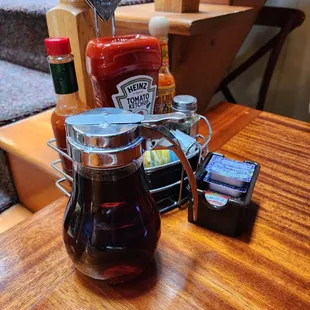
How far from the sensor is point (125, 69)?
0.45 metres

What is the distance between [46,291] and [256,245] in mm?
289

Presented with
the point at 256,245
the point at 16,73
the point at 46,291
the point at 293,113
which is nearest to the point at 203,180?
the point at 256,245

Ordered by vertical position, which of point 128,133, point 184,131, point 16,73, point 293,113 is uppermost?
point 128,133

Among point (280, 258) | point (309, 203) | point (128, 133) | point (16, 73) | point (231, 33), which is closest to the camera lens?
point (128, 133)

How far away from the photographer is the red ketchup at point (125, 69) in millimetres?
438

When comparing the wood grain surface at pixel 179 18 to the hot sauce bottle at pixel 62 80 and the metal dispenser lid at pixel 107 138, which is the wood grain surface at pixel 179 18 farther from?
the metal dispenser lid at pixel 107 138

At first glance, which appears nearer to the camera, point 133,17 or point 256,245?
point 256,245

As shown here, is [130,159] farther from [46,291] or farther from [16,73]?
[16,73]

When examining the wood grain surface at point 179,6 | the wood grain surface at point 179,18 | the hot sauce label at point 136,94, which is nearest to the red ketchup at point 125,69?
the hot sauce label at point 136,94

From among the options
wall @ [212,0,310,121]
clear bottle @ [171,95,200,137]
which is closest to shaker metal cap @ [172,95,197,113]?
clear bottle @ [171,95,200,137]

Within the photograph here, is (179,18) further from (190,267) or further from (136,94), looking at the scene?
(190,267)

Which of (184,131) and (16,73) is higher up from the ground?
(184,131)

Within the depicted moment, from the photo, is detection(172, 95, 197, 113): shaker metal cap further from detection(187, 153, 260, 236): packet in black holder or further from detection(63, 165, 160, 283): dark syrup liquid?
detection(63, 165, 160, 283): dark syrup liquid

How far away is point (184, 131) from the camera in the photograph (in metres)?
0.58
